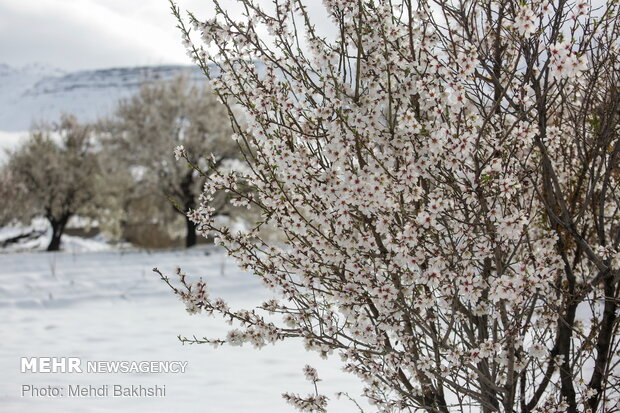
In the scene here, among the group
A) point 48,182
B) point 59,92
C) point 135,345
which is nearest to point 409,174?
point 135,345

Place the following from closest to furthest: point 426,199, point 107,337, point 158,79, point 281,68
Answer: point 426,199, point 281,68, point 107,337, point 158,79

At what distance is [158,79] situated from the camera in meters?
25.6

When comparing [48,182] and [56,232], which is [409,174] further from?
[56,232]

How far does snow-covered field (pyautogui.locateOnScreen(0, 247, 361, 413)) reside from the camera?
5.87 m

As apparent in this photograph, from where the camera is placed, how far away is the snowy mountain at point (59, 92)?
432 ft

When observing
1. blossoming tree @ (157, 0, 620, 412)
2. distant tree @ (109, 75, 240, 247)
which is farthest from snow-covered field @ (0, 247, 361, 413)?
distant tree @ (109, 75, 240, 247)

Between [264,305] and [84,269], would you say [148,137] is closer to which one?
[84,269]

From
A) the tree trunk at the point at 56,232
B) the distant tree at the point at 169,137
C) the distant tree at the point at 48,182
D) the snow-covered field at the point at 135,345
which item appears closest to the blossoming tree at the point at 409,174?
the snow-covered field at the point at 135,345

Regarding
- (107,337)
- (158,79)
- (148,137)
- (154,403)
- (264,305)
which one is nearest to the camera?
(264,305)

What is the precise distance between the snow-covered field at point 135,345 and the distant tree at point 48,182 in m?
9.33

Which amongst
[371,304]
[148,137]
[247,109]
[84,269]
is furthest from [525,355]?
[148,137]

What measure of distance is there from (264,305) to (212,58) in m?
1.50

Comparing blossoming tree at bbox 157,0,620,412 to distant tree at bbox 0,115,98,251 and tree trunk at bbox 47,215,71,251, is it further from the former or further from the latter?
tree trunk at bbox 47,215,71,251

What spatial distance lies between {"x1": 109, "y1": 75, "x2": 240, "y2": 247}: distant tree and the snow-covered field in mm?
6377
